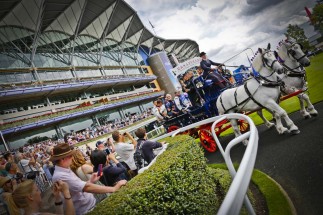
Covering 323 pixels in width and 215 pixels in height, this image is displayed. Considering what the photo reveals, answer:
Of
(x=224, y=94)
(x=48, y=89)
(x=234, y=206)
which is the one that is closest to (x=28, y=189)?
(x=234, y=206)

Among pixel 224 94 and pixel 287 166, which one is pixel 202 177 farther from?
pixel 224 94

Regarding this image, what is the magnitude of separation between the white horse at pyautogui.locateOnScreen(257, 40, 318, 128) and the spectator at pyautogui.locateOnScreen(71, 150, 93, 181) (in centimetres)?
600

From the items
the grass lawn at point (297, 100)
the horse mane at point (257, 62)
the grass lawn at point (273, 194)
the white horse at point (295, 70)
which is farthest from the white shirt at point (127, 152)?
the grass lawn at point (297, 100)

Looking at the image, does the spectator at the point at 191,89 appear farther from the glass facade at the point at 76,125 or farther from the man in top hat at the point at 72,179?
the glass facade at the point at 76,125

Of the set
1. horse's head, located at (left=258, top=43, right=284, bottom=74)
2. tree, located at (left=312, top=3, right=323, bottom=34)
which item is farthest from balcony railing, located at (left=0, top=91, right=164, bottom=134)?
tree, located at (left=312, top=3, right=323, bottom=34)

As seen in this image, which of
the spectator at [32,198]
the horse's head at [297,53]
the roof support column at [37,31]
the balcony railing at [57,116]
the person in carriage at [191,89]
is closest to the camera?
the spectator at [32,198]

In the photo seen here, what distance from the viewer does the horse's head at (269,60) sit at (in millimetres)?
6110

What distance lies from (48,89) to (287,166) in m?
33.2

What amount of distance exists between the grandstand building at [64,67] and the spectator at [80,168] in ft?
62.1

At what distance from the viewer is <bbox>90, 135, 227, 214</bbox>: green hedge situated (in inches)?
87.5

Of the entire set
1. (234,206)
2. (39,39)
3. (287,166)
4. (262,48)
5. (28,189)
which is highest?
(39,39)

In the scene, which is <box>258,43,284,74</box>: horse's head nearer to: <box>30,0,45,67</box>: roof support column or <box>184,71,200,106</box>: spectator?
<box>184,71,200,106</box>: spectator

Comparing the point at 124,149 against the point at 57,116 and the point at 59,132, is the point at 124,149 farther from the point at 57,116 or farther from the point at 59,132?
the point at 59,132

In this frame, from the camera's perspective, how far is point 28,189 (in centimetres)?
262
